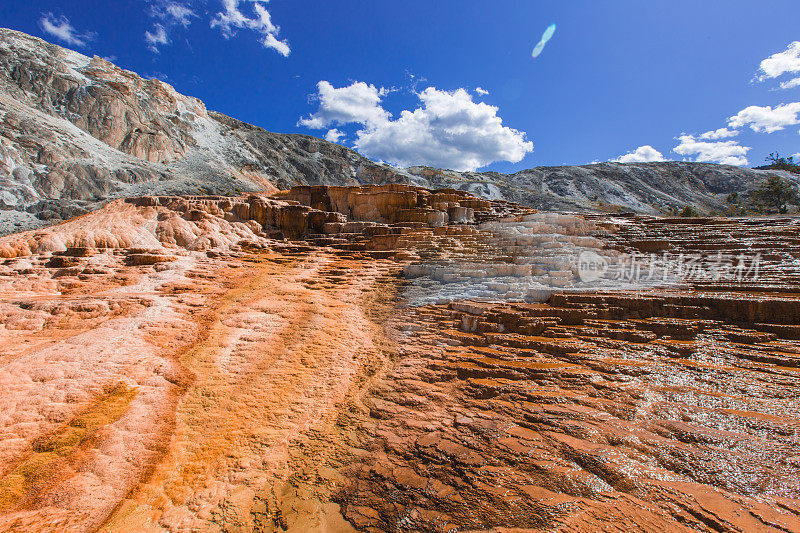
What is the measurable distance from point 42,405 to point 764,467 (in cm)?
641

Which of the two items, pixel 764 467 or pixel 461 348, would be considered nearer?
pixel 764 467

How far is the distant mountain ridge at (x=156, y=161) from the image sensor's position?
21.6 metres

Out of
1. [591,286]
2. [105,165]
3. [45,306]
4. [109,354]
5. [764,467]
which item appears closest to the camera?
[764,467]

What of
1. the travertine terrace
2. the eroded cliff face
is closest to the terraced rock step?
the travertine terrace

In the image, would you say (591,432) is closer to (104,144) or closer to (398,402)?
(398,402)

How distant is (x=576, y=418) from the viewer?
3035 mm

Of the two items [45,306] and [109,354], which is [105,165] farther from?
[109,354]

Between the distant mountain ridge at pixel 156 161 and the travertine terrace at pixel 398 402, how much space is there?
788 inches

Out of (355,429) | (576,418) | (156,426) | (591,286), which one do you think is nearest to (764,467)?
(576,418)

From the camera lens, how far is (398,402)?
3732mm
